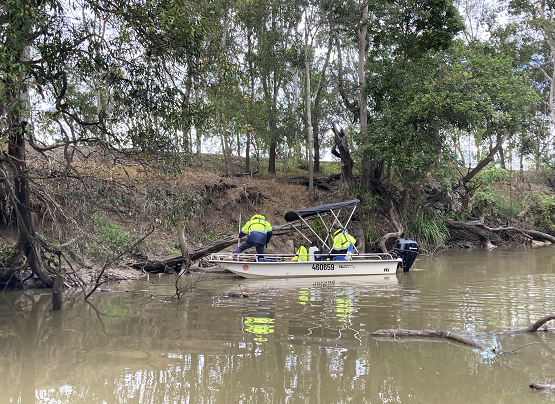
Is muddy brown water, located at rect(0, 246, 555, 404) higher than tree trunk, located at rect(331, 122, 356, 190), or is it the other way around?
tree trunk, located at rect(331, 122, 356, 190)

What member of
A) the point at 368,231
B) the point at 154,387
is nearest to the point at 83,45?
the point at 154,387

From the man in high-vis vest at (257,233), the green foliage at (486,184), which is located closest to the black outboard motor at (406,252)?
the man in high-vis vest at (257,233)

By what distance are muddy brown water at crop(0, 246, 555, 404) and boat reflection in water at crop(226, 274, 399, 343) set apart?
4 centimetres

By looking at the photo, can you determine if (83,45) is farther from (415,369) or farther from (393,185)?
(393,185)

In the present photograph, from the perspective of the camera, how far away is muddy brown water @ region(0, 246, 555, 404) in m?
4.59

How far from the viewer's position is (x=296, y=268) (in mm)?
13297

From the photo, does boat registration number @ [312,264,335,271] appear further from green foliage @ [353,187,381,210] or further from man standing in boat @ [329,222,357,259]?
green foliage @ [353,187,381,210]

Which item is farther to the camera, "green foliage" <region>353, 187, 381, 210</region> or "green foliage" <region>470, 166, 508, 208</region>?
"green foliage" <region>470, 166, 508, 208</region>

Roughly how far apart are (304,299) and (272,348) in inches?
152

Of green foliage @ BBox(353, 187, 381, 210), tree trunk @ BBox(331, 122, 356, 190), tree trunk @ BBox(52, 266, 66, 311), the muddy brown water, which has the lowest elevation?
the muddy brown water

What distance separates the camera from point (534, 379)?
472 centimetres

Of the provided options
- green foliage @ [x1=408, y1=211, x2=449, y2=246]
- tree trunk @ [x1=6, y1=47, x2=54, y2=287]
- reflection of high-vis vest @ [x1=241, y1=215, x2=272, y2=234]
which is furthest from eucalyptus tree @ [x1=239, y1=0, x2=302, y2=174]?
tree trunk @ [x1=6, y1=47, x2=54, y2=287]

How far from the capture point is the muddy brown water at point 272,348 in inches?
181

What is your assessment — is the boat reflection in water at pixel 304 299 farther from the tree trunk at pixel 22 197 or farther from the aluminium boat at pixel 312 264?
the tree trunk at pixel 22 197
